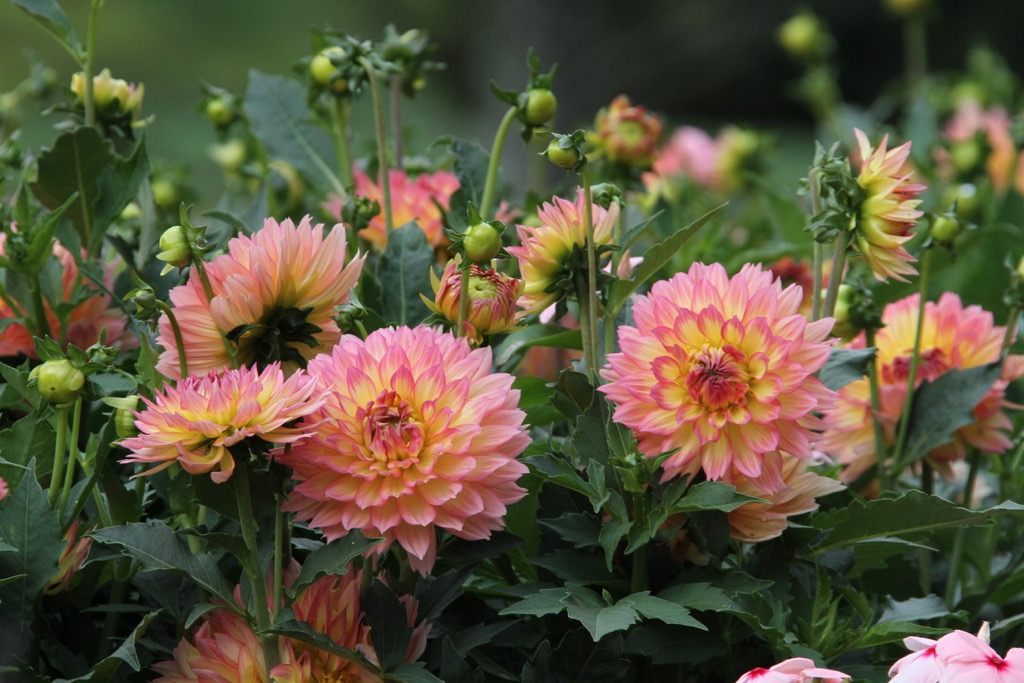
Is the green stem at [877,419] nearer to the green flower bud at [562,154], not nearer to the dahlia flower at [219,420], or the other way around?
the green flower bud at [562,154]

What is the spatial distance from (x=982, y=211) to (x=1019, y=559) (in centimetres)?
57

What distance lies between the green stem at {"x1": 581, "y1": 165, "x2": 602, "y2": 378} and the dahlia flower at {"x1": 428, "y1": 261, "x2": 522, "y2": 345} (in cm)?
→ 4

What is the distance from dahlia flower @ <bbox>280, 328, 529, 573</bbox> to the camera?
0.61 meters

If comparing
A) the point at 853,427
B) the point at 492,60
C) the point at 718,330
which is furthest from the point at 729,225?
the point at 492,60

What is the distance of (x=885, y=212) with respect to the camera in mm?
705

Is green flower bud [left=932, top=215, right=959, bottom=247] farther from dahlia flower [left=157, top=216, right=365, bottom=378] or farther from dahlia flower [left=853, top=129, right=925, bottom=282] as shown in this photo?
dahlia flower [left=157, top=216, right=365, bottom=378]

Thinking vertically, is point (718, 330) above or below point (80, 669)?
above

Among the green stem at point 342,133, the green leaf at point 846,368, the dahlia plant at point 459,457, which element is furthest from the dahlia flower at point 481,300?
the green stem at point 342,133

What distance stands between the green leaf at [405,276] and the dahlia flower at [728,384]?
0.20 meters

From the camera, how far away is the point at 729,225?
1.45m

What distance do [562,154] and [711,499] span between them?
0.21 meters

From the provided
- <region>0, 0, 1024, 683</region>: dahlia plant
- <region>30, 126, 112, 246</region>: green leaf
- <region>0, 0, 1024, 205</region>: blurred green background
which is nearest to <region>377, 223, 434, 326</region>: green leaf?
<region>0, 0, 1024, 683</region>: dahlia plant

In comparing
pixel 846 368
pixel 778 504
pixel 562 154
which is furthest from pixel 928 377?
pixel 562 154

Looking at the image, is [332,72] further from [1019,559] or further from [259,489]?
[1019,559]
